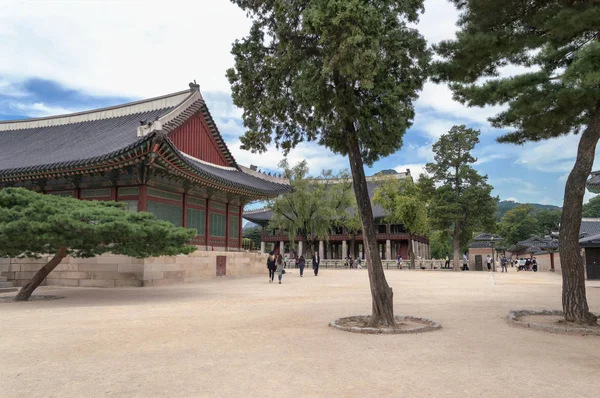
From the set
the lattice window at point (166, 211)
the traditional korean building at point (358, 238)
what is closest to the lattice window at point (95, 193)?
the lattice window at point (166, 211)

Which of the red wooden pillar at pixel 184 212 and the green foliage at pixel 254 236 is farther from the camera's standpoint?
the green foliage at pixel 254 236

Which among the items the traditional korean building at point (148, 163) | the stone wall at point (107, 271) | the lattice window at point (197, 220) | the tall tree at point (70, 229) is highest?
the traditional korean building at point (148, 163)

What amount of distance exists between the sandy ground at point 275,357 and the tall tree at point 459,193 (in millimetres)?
29038

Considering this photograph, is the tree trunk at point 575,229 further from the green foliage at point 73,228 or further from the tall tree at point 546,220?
the tall tree at point 546,220

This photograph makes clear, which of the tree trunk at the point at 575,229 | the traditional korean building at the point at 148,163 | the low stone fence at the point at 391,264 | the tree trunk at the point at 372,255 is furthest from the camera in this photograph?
the low stone fence at the point at 391,264

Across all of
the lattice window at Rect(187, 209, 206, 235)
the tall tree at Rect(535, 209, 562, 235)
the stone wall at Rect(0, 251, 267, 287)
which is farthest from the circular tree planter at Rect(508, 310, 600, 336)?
the tall tree at Rect(535, 209, 562, 235)

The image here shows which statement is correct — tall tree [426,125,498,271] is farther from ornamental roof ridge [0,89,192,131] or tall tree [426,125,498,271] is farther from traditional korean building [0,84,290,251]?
ornamental roof ridge [0,89,192,131]

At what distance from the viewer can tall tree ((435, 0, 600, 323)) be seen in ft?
28.7

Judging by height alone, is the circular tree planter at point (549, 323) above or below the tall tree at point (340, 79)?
below

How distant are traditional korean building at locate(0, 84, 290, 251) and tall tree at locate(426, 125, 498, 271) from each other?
15651 millimetres

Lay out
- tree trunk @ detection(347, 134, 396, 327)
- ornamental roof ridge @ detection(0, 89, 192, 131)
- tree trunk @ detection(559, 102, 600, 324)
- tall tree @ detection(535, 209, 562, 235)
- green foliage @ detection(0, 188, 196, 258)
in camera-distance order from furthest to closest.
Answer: tall tree @ detection(535, 209, 562, 235) → ornamental roof ridge @ detection(0, 89, 192, 131) → green foliage @ detection(0, 188, 196, 258) → tree trunk @ detection(559, 102, 600, 324) → tree trunk @ detection(347, 134, 396, 327)

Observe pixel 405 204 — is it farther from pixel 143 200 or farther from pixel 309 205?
pixel 143 200

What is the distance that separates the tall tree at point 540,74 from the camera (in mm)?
8734

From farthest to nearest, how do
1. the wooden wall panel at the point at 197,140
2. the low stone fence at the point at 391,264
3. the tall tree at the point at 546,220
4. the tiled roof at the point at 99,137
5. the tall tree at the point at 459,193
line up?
the tall tree at the point at 546,220 < the low stone fence at the point at 391,264 < the tall tree at the point at 459,193 < the wooden wall panel at the point at 197,140 < the tiled roof at the point at 99,137
